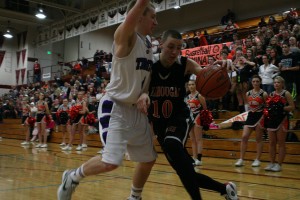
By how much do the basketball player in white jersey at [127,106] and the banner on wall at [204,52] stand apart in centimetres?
931

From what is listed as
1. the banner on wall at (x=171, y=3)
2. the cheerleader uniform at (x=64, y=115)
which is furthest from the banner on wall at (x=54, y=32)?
the cheerleader uniform at (x=64, y=115)

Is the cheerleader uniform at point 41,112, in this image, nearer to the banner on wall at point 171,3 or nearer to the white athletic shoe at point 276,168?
the banner on wall at point 171,3

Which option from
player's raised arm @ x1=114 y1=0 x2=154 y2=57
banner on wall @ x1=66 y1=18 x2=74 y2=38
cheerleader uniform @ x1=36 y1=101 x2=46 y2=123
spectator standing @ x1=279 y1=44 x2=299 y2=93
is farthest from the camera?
banner on wall @ x1=66 y1=18 x2=74 y2=38

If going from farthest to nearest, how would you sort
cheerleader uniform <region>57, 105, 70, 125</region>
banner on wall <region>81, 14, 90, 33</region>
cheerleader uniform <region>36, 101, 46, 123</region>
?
banner on wall <region>81, 14, 90, 33</region>
cheerleader uniform <region>36, 101, 46, 123</region>
cheerleader uniform <region>57, 105, 70, 125</region>

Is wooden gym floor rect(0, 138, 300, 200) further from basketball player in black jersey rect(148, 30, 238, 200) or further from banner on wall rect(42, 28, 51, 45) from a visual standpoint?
banner on wall rect(42, 28, 51, 45)

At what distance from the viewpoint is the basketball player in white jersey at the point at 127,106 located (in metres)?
3.01

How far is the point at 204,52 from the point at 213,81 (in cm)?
956

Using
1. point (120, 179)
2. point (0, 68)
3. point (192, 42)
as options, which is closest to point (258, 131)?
point (120, 179)

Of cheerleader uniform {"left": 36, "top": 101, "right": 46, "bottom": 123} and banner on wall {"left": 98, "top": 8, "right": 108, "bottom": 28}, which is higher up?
banner on wall {"left": 98, "top": 8, "right": 108, "bottom": 28}

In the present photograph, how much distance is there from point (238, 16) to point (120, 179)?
14892mm

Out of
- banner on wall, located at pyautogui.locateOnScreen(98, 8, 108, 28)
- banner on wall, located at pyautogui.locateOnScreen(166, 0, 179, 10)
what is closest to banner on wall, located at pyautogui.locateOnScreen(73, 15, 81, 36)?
banner on wall, located at pyautogui.locateOnScreen(98, 8, 108, 28)

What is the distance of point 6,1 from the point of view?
24.3m

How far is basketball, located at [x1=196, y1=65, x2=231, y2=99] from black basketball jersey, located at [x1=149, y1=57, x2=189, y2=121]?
0.19m

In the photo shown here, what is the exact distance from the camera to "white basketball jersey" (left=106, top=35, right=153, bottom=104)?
3.04 m
